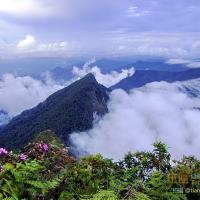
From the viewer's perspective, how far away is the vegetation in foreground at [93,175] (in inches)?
372

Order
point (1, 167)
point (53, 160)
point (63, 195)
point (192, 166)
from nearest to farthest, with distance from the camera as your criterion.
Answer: point (1, 167) → point (63, 195) → point (53, 160) → point (192, 166)

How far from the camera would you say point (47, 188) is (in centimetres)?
978

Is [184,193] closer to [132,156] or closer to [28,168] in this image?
[132,156]

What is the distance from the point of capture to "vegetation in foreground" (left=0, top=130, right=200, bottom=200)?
9453mm

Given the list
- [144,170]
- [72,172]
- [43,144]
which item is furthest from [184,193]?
[43,144]

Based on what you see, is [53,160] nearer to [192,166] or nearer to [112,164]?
[112,164]

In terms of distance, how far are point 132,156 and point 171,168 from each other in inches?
53.3

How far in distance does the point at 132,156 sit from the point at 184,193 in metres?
2.49

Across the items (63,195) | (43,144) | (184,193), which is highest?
(43,144)

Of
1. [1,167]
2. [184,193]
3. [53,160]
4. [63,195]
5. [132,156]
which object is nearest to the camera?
[1,167]

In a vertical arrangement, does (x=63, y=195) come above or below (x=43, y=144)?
below

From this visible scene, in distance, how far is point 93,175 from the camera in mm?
11773

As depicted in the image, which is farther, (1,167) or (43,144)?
(43,144)

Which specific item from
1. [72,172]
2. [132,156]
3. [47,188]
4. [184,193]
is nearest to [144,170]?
[132,156]
